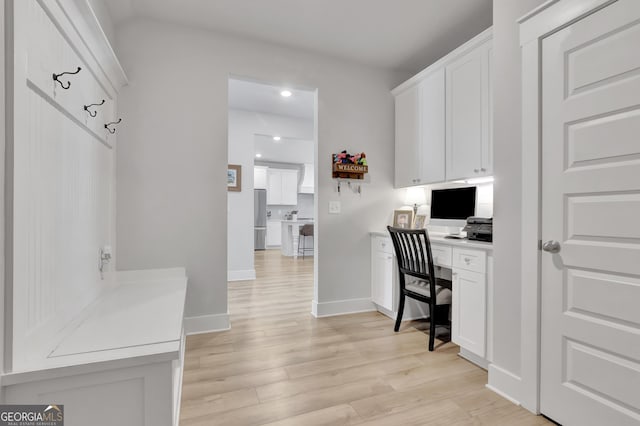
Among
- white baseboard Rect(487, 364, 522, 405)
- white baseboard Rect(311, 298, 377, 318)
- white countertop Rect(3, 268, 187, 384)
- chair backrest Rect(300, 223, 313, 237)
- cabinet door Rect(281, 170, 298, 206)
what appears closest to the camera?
white countertop Rect(3, 268, 187, 384)

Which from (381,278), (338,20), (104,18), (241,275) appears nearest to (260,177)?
(241,275)

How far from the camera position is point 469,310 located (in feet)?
6.93

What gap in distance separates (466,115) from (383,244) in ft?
4.58

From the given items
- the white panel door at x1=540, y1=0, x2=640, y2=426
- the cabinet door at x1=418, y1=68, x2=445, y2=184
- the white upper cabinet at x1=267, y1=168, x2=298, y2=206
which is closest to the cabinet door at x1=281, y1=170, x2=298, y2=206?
the white upper cabinet at x1=267, y1=168, x2=298, y2=206

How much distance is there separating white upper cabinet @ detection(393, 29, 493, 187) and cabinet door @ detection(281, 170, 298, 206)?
6112 millimetres

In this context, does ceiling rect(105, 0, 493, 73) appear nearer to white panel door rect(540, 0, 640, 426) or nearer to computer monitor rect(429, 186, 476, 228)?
white panel door rect(540, 0, 640, 426)

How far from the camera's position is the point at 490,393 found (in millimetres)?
1771

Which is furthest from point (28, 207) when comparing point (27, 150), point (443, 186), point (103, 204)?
point (443, 186)

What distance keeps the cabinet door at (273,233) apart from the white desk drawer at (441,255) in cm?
719

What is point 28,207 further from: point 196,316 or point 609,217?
point 609,217

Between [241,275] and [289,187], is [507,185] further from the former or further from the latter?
[289,187]

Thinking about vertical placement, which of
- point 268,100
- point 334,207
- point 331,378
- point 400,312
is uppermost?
point 268,100

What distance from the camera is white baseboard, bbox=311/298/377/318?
3.07 meters

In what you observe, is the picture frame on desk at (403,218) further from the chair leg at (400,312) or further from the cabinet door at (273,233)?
the cabinet door at (273,233)
